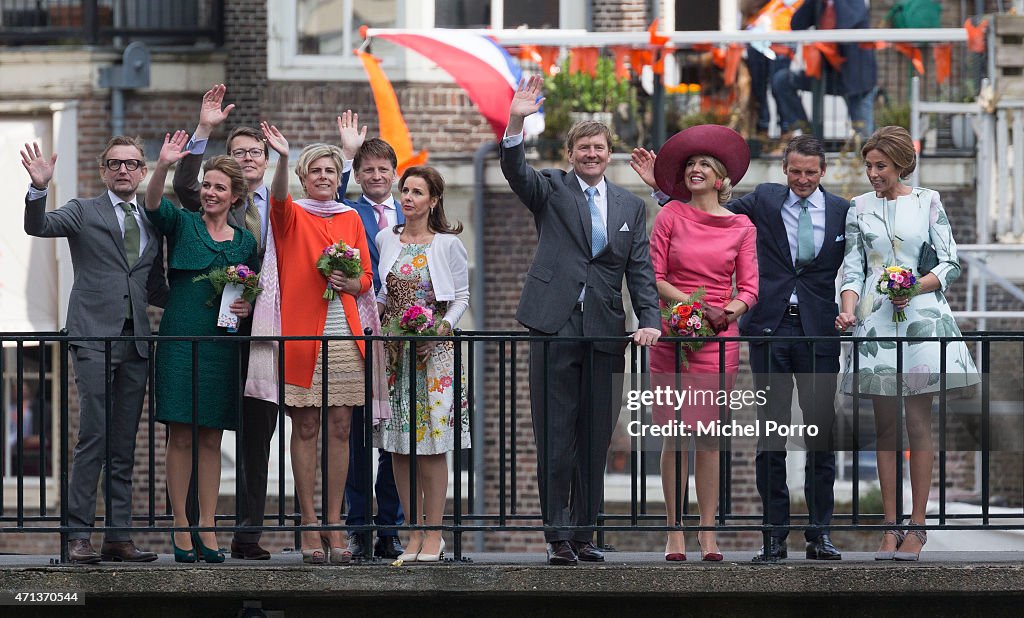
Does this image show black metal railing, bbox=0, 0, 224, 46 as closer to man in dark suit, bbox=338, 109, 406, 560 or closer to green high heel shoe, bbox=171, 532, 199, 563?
man in dark suit, bbox=338, 109, 406, 560

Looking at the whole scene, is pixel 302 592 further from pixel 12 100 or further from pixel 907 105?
pixel 12 100

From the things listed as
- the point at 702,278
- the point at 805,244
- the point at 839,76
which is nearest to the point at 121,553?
the point at 702,278

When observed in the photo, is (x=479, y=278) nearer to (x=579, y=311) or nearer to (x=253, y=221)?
(x=253, y=221)

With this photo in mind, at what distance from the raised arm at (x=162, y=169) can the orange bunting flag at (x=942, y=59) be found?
1090cm

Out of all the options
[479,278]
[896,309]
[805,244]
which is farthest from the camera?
[479,278]

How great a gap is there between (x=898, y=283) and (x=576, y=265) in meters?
1.50

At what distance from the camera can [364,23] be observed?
1880 cm

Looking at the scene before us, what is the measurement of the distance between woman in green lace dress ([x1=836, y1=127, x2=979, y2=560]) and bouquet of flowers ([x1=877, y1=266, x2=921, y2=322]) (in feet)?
0.18

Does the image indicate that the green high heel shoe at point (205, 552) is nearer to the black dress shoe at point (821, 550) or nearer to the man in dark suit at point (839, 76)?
the black dress shoe at point (821, 550)

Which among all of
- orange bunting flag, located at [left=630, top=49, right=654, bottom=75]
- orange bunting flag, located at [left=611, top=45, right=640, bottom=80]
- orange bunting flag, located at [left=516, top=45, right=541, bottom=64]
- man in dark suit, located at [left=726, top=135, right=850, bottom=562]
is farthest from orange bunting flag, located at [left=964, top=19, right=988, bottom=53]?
man in dark suit, located at [left=726, top=135, right=850, bottom=562]

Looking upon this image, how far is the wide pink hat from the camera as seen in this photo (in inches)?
327

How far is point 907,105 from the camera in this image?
59.4 ft

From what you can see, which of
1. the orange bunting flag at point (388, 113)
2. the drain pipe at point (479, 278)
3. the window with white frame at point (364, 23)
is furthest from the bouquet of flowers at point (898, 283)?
the window with white frame at point (364, 23)

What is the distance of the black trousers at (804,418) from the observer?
8297 millimetres
